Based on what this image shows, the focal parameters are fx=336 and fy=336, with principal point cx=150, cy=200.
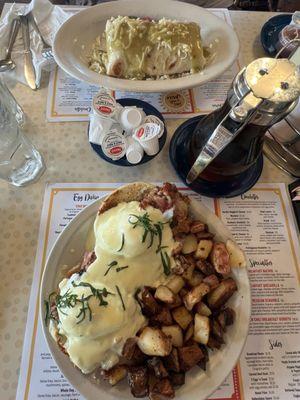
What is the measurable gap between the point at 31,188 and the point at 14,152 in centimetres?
10

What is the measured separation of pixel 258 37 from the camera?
3.97ft

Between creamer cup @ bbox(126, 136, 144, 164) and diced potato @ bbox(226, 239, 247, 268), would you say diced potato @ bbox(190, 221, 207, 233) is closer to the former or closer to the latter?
diced potato @ bbox(226, 239, 247, 268)

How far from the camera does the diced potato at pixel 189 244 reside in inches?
28.8

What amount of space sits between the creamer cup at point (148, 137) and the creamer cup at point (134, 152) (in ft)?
0.04

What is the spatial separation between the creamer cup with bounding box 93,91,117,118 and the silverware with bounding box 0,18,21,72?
0.35 m

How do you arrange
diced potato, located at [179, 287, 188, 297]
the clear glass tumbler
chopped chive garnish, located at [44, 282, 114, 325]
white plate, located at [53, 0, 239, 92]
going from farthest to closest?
white plate, located at [53, 0, 239, 92]
the clear glass tumbler
diced potato, located at [179, 287, 188, 297]
chopped chive garnish, located at [44, 282, 114, 325]

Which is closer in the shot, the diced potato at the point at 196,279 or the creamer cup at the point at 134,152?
the diced potato at the point at 196,279

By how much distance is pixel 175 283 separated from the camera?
688 millimetres

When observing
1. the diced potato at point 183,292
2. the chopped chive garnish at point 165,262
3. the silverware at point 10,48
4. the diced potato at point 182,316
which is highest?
the silverware at point 10,48

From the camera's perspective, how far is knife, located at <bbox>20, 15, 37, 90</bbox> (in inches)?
40.9

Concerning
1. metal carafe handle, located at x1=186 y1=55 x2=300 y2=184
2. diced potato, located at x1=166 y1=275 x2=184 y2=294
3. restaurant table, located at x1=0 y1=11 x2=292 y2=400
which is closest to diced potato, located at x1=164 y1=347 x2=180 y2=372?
diced potato, located at x1=166 y1=275 x2=184 y2=294

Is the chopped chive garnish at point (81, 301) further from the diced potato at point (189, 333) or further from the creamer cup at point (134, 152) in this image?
the creamer cup at point (134, 152)

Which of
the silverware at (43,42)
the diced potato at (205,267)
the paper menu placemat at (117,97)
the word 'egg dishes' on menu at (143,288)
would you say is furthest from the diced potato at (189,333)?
the silverware at (43,42)

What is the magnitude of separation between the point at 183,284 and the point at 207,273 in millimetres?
57
